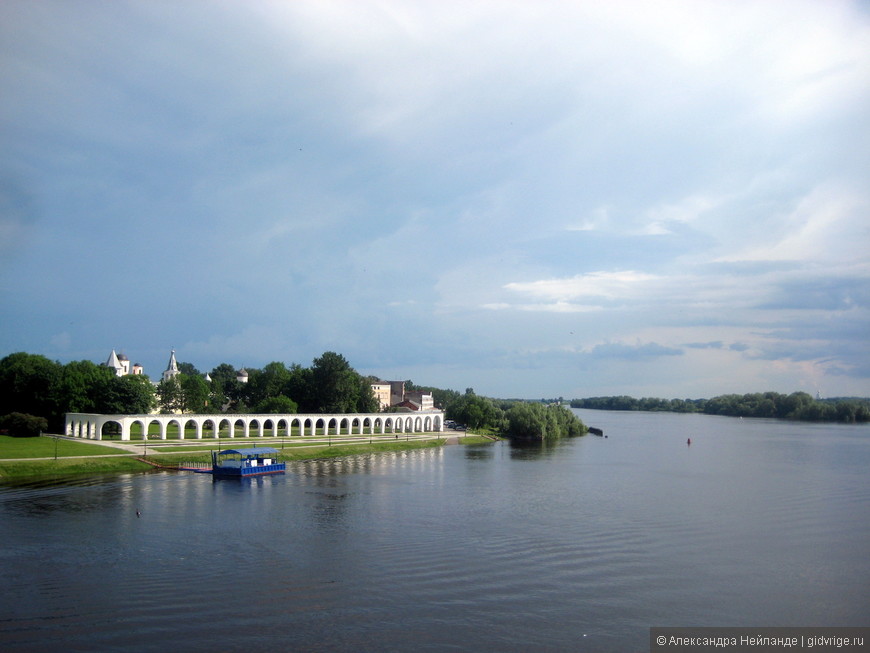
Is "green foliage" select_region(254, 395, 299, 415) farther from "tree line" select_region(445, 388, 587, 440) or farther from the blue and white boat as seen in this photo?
"tree line" select_region(445, 388, 587, 440)

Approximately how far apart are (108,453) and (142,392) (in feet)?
52.0

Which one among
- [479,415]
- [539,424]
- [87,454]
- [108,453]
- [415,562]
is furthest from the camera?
[479,415]

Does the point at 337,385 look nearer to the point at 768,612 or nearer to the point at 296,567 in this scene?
the point at 296,567

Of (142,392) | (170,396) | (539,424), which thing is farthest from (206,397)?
(539,424)

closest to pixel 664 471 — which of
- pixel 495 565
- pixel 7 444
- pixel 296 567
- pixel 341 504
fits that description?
pixel 341 504

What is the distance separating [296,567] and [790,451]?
61.6 meters

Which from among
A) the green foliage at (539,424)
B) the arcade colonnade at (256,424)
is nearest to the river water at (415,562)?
the arcade colonnade at (256,424)

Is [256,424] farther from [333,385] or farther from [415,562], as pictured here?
[415,562]

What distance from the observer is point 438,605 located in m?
20.2

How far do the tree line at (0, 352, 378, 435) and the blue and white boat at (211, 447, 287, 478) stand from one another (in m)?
17.9

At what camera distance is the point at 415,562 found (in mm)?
24688

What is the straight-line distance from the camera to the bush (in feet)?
192

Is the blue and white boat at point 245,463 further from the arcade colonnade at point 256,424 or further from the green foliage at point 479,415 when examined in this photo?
the green foliage at point 479,415

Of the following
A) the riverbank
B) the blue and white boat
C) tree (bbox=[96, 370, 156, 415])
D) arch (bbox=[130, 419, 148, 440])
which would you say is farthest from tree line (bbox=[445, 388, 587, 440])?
tree (bbox=[96, 370, 156, 415])
